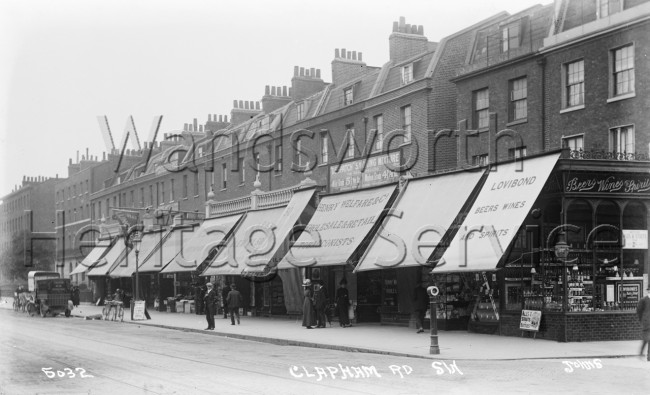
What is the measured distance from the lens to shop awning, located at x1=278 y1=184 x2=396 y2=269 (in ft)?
91.9

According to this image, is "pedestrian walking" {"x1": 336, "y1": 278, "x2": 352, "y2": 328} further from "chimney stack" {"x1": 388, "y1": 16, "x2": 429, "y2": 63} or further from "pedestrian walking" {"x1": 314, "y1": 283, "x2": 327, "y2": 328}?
"chimney stack" {"x1": 388, "y1": 16, "x2": 429, "y2": 63}

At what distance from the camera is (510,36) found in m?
28.3

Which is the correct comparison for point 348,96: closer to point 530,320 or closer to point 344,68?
point 344,68

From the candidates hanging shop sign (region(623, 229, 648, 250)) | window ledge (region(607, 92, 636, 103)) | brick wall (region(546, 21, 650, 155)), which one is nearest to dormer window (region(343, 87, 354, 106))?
brick wall (region(546, 21, 650, 155))

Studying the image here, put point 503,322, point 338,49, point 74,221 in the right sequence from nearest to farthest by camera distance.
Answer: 1. point 503,322
2. point 338,49
3. point 74,221

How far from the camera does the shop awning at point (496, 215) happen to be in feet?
69.5

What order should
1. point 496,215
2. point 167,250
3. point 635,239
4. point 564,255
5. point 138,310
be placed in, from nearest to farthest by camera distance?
point 564,255, point 496,215, point 635,239, point 138,310, point 167,250

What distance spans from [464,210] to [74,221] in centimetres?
5634

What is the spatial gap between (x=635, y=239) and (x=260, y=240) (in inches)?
671

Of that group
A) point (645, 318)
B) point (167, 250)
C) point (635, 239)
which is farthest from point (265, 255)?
point (645, 318)

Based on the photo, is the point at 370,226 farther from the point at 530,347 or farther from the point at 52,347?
the point at 52,347

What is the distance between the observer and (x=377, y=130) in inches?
Result: 1293

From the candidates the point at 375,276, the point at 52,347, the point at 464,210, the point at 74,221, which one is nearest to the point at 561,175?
the point at 464,210

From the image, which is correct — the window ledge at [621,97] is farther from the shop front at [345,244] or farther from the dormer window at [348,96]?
the dormer window at [348,96]
